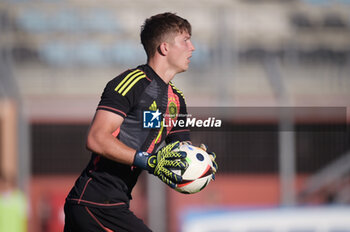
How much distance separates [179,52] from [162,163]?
2.49 feet

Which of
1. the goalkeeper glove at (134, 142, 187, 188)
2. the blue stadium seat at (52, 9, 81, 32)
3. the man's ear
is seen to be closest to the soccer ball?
the goalkeeper glove at (134, 142, 187, 188)

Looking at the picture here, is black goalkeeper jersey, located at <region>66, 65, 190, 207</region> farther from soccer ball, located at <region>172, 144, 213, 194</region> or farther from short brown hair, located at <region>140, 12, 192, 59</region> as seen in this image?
soccer ball, located at <region>172, 144, 213, 194</region>

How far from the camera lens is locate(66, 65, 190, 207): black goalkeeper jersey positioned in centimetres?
312

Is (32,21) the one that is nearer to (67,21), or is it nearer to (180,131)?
(67,21)

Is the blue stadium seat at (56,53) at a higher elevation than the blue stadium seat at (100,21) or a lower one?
lower

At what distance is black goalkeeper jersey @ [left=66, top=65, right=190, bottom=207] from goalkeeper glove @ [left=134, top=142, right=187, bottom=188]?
9.9 inches

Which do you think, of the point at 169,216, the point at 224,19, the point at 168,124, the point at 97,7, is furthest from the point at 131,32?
the point at 168,124

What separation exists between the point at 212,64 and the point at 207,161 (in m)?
5.91

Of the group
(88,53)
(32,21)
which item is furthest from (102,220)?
(32,21)

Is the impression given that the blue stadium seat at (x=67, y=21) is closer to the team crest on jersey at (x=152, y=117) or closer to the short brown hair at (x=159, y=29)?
Answer: the short brown hair at (x=159, y=29)

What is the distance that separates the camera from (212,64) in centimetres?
907

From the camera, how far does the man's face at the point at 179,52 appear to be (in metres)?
3.45

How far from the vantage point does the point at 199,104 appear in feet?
30.0

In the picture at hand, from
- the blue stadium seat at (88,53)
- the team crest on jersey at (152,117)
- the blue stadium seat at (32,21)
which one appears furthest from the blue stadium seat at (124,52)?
the team crest on jersey at (152,117)
